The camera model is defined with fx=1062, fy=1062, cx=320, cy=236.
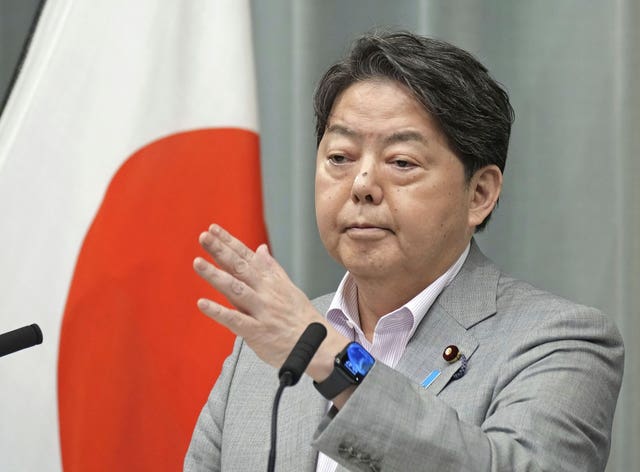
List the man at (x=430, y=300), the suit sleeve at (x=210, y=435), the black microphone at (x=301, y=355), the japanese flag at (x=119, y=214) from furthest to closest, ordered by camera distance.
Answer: the japanese flag at (x=119, y=214), the suit sleeve at (x=210, y=435), the man at (x=430, y=300), the black microphone at (x=301, y=355)

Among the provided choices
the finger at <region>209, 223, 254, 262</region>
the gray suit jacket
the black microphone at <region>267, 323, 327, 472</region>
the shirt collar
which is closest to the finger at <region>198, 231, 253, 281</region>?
the finger at <region>209, 223, 254, 262</region>

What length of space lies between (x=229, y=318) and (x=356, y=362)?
209 millimetres

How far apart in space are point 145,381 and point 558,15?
1517 millimetres

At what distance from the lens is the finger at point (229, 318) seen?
58.5 inches

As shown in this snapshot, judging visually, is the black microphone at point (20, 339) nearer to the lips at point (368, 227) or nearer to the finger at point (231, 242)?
the finger at point (231, 242)

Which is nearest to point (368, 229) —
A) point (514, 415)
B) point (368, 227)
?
point (368, 227)

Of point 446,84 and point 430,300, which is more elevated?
point 446,84

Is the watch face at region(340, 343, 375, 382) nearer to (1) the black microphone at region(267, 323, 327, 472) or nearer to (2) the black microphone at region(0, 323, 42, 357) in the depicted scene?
(1) the black microphone at region(267, 323, 327, 472)

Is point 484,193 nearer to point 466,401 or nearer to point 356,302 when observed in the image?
point 356,302

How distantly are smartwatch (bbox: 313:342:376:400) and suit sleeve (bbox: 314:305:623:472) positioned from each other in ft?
0.06

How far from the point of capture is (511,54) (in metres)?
3.02

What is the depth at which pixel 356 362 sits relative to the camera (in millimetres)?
1588

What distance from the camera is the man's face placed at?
2037 millimetres

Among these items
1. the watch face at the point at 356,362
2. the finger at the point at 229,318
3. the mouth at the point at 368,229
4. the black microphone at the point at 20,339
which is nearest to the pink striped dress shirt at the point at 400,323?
the mouth at the point at 368,229
